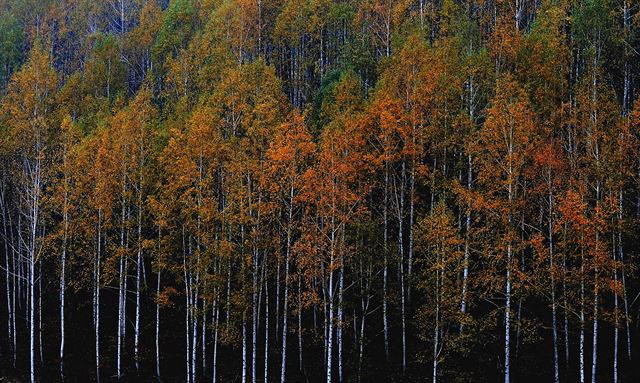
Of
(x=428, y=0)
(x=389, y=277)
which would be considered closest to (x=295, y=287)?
(x=389, y=277)

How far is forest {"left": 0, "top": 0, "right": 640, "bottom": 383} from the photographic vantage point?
2148 centimetres

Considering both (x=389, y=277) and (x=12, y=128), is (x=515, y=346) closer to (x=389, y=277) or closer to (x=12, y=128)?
(x=389, y=277)

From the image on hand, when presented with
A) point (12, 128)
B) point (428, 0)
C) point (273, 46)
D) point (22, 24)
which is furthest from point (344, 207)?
point (22, 24)

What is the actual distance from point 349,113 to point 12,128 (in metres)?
21.7

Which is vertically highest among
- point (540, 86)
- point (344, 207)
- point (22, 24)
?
point (22, 24)

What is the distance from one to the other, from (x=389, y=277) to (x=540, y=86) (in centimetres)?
1395

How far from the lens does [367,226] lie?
22.6 meters

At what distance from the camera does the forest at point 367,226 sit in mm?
21484

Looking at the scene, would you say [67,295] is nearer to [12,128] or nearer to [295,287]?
[12,128]

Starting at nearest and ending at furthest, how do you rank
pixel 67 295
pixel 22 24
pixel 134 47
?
pixel 67 295
pixel 134 47
pixel 22 24

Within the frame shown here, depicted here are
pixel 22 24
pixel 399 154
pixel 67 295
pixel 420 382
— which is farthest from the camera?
pixel 22 24

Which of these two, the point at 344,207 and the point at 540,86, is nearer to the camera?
the point at 344,207

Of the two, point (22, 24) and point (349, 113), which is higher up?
point (22, 24)

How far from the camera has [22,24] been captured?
232ft
